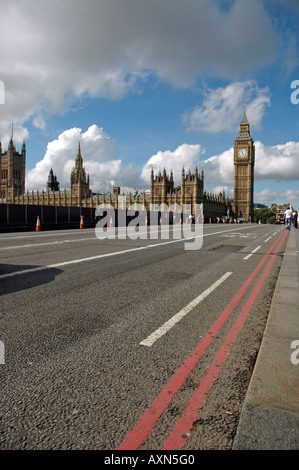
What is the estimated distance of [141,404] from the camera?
2.41 m

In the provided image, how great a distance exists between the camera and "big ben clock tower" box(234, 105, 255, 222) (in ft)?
446

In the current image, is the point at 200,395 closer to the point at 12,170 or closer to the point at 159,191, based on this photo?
the point at 159,191

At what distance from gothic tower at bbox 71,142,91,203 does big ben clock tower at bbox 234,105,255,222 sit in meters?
62.3

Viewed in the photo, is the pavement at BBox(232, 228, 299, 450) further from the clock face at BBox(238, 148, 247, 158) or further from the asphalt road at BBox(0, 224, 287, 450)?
the clock face at BBox(238, 148, 247, 158)

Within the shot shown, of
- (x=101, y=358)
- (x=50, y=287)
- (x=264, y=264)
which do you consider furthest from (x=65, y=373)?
(x=264, y=264)

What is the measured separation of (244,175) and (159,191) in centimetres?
5115

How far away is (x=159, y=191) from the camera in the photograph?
4281 inches

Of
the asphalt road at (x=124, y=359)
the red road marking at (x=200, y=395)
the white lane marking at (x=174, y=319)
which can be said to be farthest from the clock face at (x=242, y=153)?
the red road marking at (x=200, y=395)

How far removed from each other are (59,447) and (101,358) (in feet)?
3.73

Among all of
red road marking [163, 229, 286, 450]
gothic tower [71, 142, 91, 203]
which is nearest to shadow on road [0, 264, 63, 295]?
red road marking [163, 229, 286, 450]

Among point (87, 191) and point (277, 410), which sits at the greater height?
point (87, 191)

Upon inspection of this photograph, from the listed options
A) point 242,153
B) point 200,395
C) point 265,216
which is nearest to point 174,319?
point 200,395

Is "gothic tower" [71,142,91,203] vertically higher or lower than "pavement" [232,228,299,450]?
higher
